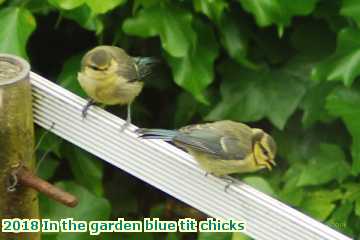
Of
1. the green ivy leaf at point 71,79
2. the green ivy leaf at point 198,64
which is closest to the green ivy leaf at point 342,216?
the green ivy leaf at point 198,64

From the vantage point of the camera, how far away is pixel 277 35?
3098 millimetres

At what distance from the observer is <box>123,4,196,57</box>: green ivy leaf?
2773 millimetres

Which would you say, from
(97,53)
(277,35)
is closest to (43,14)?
(97,53)

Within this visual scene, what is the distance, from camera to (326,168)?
299 centimetres

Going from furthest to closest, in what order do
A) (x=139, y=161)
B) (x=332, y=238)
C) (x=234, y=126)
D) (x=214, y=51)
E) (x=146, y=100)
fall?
(x=146, y=100)
(x=214, y=51)
(x=234, y=126)
(x=139, y=161)
(x=332, y=238)

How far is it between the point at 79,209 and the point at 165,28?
0.60 meters

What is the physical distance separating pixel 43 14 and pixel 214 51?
0.54 metres

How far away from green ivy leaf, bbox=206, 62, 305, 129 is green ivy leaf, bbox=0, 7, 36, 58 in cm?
65

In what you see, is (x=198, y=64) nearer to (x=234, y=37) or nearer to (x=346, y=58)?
(x=234, y=37)

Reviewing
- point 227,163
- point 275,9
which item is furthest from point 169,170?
point 275,9

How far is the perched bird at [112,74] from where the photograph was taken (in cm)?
281

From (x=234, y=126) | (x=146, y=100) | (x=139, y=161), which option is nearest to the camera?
(x=139, y=161)

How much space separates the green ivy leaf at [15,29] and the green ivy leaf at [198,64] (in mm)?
420

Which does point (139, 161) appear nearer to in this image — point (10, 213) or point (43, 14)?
point (10, 213)
